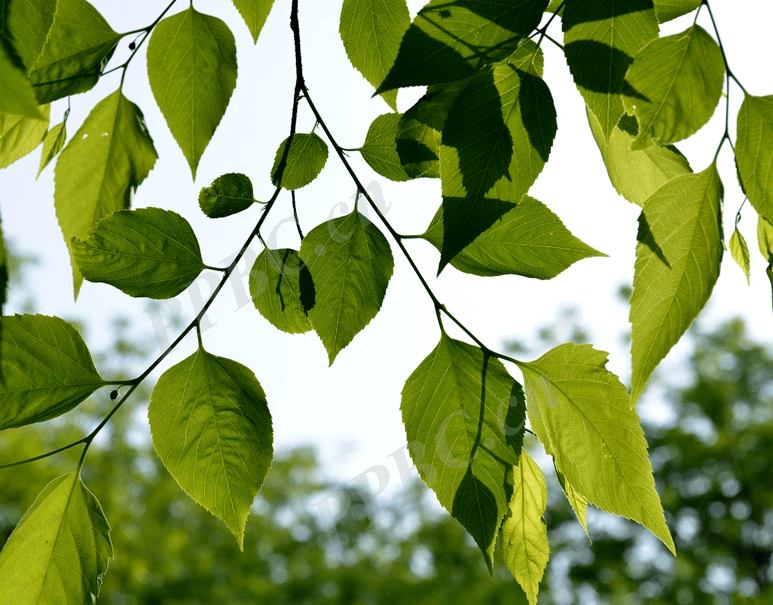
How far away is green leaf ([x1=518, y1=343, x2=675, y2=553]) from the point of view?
561 millimetres

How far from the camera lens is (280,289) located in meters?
0.74

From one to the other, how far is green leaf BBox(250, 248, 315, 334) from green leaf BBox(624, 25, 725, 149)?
38 centimetres

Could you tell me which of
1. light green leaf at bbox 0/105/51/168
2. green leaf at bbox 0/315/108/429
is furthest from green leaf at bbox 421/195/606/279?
light green leaf at bbox 0/105/51/168

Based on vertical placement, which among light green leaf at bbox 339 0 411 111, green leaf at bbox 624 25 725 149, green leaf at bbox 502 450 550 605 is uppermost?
light green leaf at bbox 339 0 411 111

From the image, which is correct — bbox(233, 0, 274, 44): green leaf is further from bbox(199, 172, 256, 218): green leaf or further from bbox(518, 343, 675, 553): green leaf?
bbox(518, 343, 675, 553): green leaf

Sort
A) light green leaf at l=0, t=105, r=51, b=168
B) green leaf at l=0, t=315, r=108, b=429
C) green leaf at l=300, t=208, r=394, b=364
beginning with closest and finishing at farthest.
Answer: green leaf at l=0, t=315, r=108, b=429 < green leaf at l=300, t=208, r=394, b=364 < light green leaf at l=0, t=105, r=51, b=168

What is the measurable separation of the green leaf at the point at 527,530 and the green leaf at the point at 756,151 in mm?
338

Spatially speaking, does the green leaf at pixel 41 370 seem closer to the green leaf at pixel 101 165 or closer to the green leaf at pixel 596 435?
the green leaf at pixel 101 165

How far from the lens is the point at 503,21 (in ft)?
1.52

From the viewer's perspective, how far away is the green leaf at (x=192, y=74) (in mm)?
688

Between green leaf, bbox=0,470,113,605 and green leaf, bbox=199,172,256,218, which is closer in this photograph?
green leaf, bbox=0,470,113,605

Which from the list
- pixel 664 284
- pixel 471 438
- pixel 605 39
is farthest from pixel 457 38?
pixel 471 438

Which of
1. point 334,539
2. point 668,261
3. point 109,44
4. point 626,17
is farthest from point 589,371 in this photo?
point 334,539

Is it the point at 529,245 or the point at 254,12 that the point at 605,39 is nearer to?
the point at 529,245
